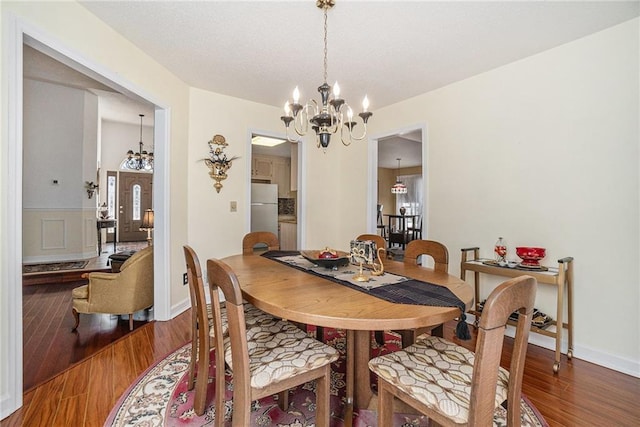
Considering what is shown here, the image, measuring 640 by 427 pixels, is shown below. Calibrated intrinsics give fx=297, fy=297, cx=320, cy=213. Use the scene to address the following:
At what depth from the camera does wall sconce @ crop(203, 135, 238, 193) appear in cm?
358

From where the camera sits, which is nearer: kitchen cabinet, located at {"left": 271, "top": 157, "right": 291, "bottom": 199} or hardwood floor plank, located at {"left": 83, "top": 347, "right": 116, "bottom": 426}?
hardwood floor plank, located at {"left": 83, "top": 347, "right": 116, "bottom": 426}

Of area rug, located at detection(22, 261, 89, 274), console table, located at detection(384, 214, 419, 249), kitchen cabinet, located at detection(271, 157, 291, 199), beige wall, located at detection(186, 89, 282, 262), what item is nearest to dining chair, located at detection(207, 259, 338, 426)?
beige wall, located at detection(186, 89, 282, 262)

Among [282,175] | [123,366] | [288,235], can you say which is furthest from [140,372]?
[282,175]

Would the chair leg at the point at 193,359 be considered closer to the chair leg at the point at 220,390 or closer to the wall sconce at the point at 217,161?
the chair leg at the point at 220,390

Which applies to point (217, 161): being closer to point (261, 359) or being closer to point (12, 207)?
point (12, 207)

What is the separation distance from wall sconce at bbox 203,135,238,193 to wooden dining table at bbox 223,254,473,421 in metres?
1.85

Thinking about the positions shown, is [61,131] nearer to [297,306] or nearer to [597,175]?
[297,306]

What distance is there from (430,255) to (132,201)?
868cm

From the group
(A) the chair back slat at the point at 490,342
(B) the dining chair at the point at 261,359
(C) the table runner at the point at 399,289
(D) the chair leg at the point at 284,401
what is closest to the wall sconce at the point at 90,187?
(C) the table runner at the point at 399,289

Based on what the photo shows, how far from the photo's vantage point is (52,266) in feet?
15.6

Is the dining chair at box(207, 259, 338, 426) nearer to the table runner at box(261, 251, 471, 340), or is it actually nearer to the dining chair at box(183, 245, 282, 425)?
the dining chair at box(183, 245, 282, 425)

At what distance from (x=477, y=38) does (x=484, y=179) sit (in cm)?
126

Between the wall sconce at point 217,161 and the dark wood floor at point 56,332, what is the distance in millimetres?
1691

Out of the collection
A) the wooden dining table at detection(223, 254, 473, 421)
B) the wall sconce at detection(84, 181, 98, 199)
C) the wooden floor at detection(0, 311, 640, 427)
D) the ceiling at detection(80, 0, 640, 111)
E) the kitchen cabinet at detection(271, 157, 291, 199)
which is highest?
the ceiling at detection(80, 0, 640, 111)
